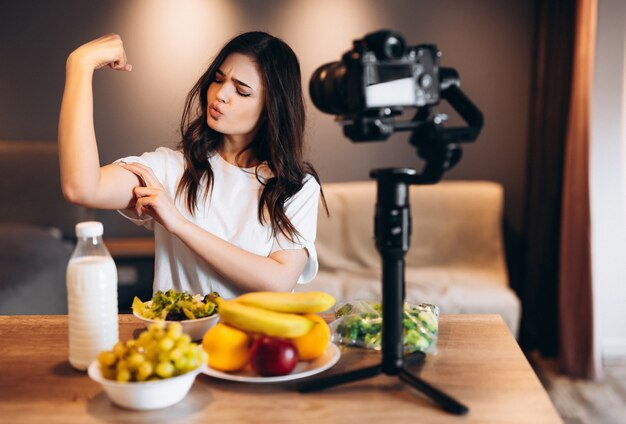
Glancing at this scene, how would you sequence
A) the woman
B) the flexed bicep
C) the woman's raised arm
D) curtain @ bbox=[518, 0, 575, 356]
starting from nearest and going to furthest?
the woman's raised arm
the flexed bicep
the woman
curtain @ bbox=[518, 0, 575, 356]

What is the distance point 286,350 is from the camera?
1183mm

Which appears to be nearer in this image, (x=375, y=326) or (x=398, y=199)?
(x=398, y=199)

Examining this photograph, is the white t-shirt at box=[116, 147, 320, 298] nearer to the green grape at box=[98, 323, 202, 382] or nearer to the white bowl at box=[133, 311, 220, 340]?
the white bowl at box=[133, 311, 220, 340]

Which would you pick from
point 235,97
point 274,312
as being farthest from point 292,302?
point 235,97

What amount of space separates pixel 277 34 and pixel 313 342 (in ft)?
9.20

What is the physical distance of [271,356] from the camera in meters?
1.18

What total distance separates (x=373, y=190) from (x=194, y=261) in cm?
199

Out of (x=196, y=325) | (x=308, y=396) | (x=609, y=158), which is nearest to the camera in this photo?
(x=308, y=396)

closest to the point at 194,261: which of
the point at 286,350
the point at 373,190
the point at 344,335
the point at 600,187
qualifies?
the point at 344,335

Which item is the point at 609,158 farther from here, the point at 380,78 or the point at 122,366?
the point at 122,366

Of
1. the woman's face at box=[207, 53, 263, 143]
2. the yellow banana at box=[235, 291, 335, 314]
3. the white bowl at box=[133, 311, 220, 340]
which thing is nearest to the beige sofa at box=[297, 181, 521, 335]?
the woman's face at box=[207, 53, 263, 143]

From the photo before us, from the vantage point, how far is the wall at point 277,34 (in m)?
3.74

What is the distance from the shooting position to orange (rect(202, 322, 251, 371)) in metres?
1.19

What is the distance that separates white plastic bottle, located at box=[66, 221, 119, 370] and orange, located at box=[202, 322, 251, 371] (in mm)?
188
